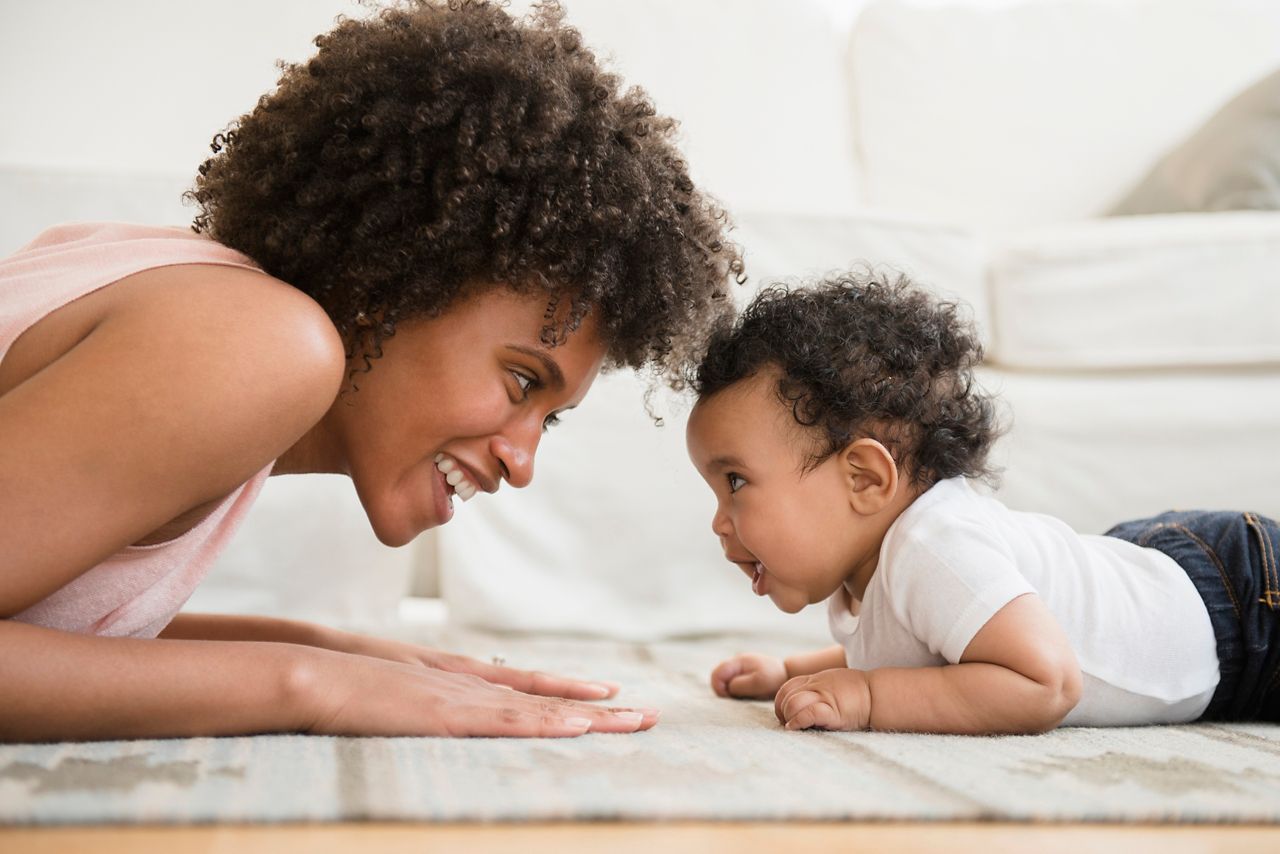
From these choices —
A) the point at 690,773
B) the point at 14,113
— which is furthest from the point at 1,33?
the point at 690,773

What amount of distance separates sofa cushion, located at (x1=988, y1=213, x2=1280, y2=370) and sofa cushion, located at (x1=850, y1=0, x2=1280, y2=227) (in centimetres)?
62

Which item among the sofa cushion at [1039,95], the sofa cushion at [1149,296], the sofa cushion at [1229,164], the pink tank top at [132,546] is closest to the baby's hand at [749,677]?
the pink tank top at [132,546]

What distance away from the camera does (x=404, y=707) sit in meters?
0.85

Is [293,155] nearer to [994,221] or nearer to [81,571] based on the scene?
[81,571]

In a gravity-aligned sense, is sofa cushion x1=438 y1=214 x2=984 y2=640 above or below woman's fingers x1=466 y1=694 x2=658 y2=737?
below

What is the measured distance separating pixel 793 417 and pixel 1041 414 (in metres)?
0.65

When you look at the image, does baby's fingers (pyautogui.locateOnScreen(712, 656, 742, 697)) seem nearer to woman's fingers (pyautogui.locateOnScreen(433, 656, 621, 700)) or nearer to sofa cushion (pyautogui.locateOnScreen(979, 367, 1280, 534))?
woman's fingers (pyautogui.locateOnScreen(433, 656, 621, 700))

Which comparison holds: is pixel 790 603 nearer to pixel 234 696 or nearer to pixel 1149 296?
pixel 234 696

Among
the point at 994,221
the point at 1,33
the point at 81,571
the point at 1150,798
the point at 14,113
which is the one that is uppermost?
the point at 1,33

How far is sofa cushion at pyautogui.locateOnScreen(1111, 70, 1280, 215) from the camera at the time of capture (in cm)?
183

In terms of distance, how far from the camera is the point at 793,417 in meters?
1.15

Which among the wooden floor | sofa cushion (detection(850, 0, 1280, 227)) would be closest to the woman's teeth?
the wooden floor

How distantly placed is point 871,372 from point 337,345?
0.53 metres

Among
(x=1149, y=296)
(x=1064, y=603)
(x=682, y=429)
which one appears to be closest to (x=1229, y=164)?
(x=1149, y=296)
